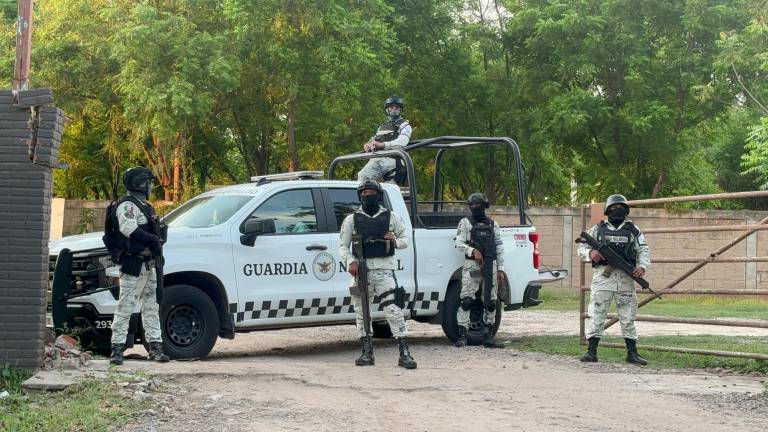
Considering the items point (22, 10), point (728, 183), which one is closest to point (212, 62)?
point (22, 10)

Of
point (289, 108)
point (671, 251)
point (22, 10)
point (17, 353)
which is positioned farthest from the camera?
point (671, 251)

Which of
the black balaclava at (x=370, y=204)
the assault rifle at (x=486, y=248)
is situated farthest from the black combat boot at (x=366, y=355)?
the assault rifle at (x=486, y=248)

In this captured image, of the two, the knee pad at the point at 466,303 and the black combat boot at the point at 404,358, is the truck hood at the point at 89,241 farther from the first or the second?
the knee pad at the point at 466,303

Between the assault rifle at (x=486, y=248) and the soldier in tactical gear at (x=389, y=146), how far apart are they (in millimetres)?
1207

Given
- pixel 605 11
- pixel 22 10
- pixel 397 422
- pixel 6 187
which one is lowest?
pixel 397 422

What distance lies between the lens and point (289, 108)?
2145 cm

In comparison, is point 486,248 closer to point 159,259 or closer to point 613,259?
point 613,259

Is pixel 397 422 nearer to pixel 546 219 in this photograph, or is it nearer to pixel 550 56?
pixel 546 219

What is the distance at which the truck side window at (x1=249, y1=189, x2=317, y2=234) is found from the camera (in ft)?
36.4

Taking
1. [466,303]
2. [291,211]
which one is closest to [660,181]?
[466,303]

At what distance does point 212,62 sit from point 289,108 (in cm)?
222

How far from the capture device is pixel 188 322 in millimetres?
10445

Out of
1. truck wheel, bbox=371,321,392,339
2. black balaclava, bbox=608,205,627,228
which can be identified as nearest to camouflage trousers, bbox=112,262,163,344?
truck wheel, bbox=371,321,392,339

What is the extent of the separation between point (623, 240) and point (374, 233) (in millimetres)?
2617
